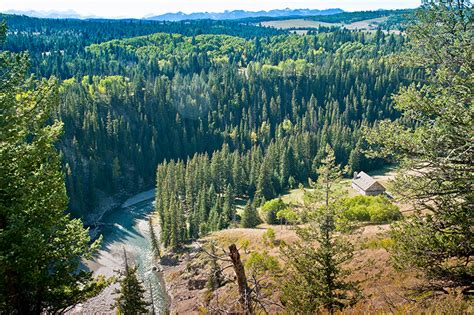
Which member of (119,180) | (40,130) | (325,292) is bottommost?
(119,180)

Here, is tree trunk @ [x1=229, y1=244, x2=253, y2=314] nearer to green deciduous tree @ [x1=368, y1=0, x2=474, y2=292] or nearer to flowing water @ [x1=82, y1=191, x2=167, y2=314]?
green deciduous tree @ [x1=368, y1=0, x2=474, y2=292]

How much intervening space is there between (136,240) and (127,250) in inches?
204

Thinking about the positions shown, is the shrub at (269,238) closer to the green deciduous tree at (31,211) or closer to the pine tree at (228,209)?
the pine tree at (228,209)

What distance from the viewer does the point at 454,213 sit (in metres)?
15.1

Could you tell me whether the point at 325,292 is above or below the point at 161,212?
above

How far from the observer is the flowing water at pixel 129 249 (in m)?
62.0

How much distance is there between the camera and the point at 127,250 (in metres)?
79.6

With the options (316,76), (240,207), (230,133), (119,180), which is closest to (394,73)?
(316,76)

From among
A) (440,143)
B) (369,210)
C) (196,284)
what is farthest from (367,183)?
(440,143)

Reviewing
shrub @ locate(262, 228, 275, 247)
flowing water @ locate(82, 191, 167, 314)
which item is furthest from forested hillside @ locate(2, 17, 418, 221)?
shrub @ locate(262, 228, 275, 247)

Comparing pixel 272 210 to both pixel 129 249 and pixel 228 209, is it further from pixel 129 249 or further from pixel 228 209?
pixel 129 249

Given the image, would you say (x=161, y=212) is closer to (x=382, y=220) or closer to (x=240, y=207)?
(x=240, y=207)

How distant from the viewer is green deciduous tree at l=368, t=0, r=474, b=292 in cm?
1413

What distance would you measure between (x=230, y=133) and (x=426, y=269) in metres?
137
